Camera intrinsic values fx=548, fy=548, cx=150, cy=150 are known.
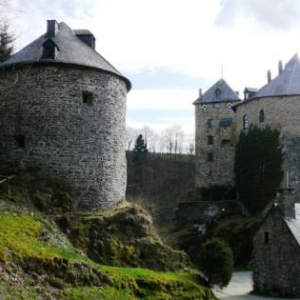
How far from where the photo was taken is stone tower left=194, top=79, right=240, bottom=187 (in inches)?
1988

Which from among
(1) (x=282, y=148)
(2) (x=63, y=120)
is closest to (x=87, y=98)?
(2) (x=63, y=120)

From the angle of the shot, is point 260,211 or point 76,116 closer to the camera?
point 76,116

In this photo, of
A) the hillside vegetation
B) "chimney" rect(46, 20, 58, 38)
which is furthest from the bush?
"chimney" rect(46, 20, 58, 38)

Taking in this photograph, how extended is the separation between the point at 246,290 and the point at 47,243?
47.0 ft

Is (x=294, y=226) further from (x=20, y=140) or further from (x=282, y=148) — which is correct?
(x=282, y=148)

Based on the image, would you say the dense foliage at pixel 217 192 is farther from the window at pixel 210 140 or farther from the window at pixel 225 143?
the window at pixel 210 140

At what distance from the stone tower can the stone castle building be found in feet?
96.5

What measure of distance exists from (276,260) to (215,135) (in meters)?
27.0

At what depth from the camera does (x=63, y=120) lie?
808 inches

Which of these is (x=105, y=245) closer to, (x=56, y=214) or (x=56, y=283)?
(x=56, y=214)

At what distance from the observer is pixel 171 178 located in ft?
239

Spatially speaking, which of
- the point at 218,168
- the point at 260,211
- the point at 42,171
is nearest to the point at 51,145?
the point at 42,171

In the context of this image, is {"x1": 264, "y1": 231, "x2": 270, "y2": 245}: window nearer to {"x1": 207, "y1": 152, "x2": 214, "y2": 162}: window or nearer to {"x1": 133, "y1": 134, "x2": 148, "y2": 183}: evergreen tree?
{"x1": 207, "y1": 152, "x2": 214, "y2": 162}: window

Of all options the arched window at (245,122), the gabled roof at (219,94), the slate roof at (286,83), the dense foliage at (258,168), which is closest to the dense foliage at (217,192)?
the dense foliage at (258,168)
